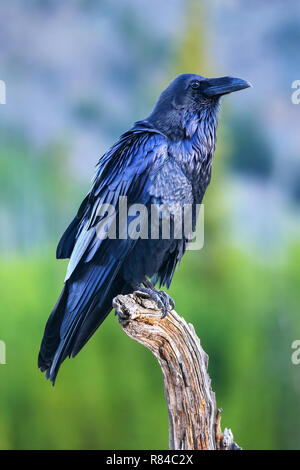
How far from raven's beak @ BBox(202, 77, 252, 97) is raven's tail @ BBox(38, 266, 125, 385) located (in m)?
0.84

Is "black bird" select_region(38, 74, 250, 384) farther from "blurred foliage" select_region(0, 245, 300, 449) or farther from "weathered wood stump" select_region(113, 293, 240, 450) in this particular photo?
"blurred foliage" select_region(0, 245, 300, 449)

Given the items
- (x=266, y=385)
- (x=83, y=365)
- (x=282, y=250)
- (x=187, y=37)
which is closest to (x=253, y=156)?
(x=282, y=250)

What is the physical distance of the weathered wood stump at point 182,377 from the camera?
1.90m

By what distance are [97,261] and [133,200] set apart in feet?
0.88

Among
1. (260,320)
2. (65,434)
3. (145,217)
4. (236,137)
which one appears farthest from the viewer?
(236,137)

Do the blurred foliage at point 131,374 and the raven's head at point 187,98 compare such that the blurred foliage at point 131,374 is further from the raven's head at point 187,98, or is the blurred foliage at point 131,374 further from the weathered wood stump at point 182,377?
the raven's head at point 187,98

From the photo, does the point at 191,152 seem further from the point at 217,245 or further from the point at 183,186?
the point at 217,245

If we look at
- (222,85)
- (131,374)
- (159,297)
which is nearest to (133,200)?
(159,297)

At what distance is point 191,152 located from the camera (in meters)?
2.08

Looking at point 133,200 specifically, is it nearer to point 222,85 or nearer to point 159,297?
point 159,297

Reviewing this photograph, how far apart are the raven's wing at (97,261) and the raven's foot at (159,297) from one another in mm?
121

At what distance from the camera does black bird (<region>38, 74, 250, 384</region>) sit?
1.99m

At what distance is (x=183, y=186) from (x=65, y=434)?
2400mm

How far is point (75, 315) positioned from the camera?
1.98 m
